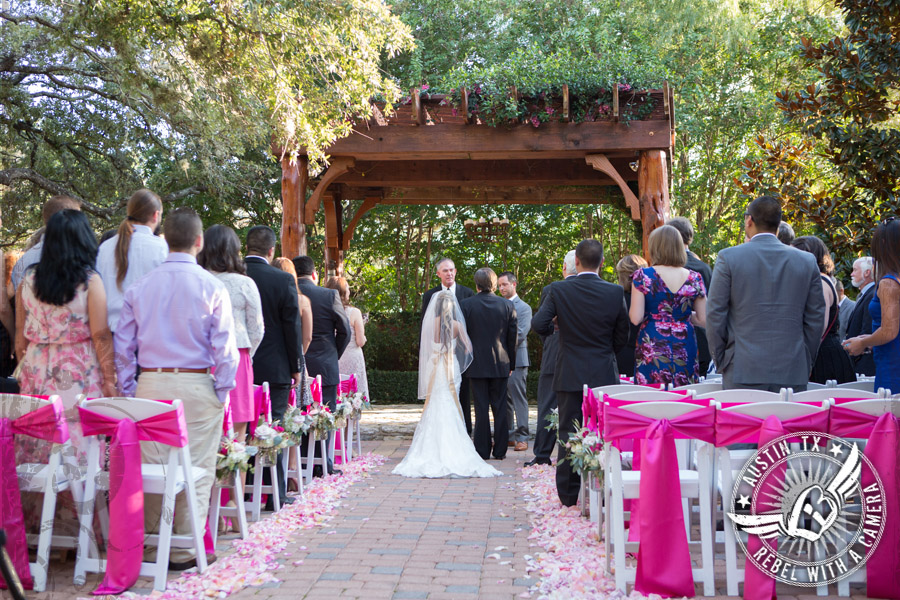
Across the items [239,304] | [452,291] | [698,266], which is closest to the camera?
[239,304]

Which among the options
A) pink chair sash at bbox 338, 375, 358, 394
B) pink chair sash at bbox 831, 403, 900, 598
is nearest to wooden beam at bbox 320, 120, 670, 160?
pink chair sash at bbox 338, 375, 358, 394

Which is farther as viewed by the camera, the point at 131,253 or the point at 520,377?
the point at 520,377

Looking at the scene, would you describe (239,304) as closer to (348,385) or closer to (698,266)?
(348,385)

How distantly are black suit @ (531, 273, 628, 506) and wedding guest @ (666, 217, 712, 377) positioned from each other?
1.93ft

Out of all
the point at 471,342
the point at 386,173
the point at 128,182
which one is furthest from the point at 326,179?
the point at 128,182

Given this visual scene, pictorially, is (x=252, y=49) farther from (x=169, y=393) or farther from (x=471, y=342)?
(x=169, y=393)

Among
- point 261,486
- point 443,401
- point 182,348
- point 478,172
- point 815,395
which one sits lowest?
point 261,486

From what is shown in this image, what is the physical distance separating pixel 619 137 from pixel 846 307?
3.56 m

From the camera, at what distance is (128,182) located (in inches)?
537

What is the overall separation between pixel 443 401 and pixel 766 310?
380cm


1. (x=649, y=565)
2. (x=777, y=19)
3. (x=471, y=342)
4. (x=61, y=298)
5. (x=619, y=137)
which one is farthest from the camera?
(x=777, y=19)

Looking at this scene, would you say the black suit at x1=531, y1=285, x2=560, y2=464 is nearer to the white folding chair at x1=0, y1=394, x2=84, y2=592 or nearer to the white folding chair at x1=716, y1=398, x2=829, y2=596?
the white folding chair at x1=716, y1=398, x2=829, y2=596

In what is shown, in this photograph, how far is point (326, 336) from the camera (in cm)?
685

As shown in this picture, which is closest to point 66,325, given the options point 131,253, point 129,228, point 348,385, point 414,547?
point 131,253
